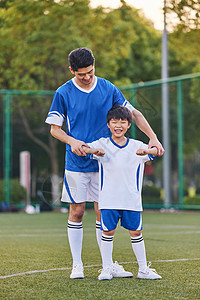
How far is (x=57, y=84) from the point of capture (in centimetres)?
1992

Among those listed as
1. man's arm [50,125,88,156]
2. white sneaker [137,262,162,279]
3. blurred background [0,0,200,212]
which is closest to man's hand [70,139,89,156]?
man's arm [50,125,88,156]

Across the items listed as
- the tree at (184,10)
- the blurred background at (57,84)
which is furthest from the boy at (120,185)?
the tree at (184,10)

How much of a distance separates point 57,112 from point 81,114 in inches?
7.8

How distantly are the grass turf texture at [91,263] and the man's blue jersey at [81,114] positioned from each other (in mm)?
948

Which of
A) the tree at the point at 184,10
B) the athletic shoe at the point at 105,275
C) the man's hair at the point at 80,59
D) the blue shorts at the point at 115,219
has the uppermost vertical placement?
the tree at the point at 184,10

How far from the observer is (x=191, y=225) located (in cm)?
1102

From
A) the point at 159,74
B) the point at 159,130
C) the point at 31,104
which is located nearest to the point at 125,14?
the point at 159,74

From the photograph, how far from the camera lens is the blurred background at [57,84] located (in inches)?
599

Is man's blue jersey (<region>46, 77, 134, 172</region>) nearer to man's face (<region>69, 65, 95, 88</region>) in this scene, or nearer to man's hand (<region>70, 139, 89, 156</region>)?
man's face (<region>69, 65, 95, 88</region>)

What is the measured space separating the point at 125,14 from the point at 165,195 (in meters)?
14.5

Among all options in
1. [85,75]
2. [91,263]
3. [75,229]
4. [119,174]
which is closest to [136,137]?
[91,263]

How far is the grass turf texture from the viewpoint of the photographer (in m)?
4.20

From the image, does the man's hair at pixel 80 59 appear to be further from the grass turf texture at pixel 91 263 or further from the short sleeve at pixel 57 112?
the grass turf texture at pixel 91 263

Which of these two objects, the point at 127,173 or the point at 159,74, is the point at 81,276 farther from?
the point at 159,74
